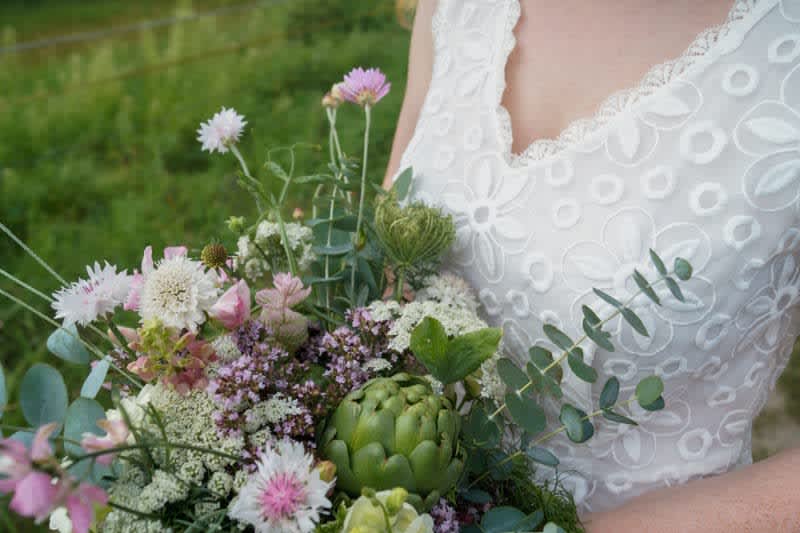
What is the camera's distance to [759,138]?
2.79ft

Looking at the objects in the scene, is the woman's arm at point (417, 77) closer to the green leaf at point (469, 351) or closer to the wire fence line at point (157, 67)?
the green leaf at point (469, 351)

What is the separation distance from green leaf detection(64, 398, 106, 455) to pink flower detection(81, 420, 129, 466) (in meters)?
0.08

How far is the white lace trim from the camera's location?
35.3 inches

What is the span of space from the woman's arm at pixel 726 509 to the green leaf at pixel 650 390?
0.20m

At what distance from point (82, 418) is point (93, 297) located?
109 mm

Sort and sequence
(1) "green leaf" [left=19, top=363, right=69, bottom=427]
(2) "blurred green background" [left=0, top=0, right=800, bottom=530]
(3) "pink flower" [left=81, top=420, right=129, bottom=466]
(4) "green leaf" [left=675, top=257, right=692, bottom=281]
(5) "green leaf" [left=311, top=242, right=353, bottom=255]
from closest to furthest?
1. (3) "pink flower" [left=81, top=420, right=129, bottom=466]
2. (1) "green leaf" [left=19, top=363, right=69, bottom=427]
3. (4) "green leaf" [left=675, top=257, right=692, bottom=281]
4. (5) "green leaf" [left=311, top=242, right=353, bottom=255]
5. (2) "blurred green background" [left=0, top=0, right=800, bottom=530]

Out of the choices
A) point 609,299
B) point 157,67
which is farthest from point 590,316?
point 157,67

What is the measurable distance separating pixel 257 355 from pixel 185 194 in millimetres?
1940

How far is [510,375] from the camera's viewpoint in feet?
2.34

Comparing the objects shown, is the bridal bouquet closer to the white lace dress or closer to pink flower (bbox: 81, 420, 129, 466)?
pink flower (bbox: 81, 420, 129, 466)

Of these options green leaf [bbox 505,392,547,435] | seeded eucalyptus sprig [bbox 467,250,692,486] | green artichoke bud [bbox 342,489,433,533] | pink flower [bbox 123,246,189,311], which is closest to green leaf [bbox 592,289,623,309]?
seeded eucalyptus sprig [bbox 467,250,692,486]

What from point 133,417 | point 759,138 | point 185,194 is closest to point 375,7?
point 185,194

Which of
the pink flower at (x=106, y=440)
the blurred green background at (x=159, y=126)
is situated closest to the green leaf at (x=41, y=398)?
the pink flower at (x=106, y=440)

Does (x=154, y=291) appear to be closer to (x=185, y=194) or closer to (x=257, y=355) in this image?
(x=257, y=355)
